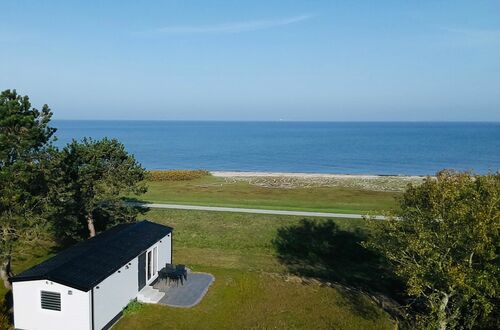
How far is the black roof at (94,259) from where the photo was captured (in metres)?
14.3

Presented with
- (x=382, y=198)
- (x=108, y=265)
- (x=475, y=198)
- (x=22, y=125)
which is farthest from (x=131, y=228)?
(x=382, y=198)

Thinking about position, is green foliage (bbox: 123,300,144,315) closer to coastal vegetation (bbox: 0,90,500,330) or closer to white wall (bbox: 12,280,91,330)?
coastal vegetation (bbox: 0,90,500,330)

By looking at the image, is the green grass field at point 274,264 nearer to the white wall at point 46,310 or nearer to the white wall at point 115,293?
the white wall at point 115,293

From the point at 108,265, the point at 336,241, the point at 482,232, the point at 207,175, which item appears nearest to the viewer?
the point at 482,232

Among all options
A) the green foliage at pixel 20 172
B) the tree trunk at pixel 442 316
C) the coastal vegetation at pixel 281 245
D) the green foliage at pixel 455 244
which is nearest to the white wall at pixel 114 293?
the coastal vegetation at pixel 281 245

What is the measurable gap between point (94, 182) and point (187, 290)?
9211 mm

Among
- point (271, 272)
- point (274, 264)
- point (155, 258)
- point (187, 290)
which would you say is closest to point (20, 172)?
point (155, 258)

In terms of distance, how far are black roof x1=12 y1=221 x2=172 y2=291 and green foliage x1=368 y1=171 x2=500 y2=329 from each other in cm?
1026

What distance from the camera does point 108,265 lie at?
15805mm

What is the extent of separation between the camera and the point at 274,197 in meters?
40.2

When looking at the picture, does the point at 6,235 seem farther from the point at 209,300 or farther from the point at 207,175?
the point at 207,175

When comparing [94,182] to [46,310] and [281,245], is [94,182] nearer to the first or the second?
[46,310]

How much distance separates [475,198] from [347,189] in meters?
31.9

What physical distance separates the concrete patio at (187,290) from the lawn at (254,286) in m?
0.40
